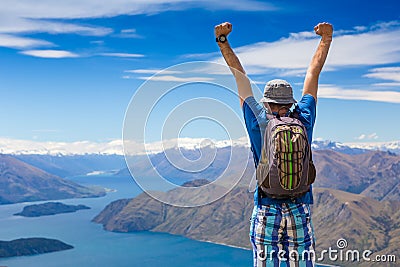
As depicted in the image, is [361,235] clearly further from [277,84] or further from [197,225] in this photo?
[277,84]

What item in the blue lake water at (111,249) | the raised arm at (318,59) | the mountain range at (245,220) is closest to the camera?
the raised arm at (318,59)

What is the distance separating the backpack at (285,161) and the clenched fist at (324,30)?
80cm

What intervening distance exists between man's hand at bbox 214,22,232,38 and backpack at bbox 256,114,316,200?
0.59m

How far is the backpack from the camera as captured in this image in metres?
2.67

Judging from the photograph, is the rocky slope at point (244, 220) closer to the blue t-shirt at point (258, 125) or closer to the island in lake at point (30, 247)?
the island in lake at point (30, 247)

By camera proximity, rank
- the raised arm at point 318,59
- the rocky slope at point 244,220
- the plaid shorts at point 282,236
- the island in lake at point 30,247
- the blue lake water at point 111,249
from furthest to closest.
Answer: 1. the rocky slope at point 244,220
2. the island in lake at point 30,247
3. the blue lake water at point 111,249
4. the raised arm at point 318,59
5. the plaid shorts at point 282,236

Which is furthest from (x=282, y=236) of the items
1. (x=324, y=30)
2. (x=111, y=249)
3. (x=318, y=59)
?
(x=111, y=249)

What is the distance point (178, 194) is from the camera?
11.6 ft

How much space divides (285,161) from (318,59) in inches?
36.7

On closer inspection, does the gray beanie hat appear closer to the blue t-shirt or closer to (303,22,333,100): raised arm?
the blue t-shirt

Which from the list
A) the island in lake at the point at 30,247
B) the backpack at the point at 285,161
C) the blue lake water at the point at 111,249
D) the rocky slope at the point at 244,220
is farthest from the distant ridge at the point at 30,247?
the backpack at the point at 285,161

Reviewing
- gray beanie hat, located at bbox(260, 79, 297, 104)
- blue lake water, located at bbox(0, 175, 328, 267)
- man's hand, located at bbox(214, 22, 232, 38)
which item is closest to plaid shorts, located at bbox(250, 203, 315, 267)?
gray beanie hat, located at bbox(260, 79, 297, 104)

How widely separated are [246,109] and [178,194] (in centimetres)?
93

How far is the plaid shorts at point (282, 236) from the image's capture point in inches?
111
